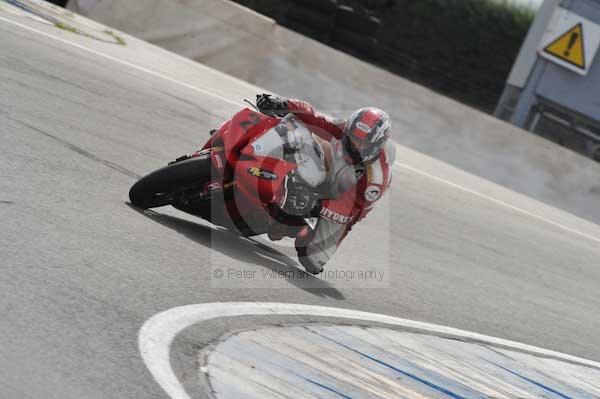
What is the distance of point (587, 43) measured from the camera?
20.6 m

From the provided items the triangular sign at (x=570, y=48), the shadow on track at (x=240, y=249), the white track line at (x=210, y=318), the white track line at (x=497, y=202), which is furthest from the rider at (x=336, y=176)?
the triangular sign at (x=570, y=48)

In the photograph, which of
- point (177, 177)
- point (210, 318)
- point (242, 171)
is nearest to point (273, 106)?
point (242, 171)

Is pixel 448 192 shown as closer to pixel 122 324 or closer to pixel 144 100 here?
pixel 144 100

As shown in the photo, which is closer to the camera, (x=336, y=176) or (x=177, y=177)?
(x=177, y=177)

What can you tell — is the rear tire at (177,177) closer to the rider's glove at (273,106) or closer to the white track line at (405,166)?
the rider's glove at (273,106)

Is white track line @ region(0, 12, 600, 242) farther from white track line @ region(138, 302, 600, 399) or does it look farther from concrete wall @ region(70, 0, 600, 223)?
white track line @ region(138, 302, 600, 399)

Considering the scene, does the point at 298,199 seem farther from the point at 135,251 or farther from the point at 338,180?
the point at 135,251

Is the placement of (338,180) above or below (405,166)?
above

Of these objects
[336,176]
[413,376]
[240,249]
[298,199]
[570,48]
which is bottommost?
[240,249]

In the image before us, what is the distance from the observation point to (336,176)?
6.89 m

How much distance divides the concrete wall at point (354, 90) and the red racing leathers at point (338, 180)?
9431mm

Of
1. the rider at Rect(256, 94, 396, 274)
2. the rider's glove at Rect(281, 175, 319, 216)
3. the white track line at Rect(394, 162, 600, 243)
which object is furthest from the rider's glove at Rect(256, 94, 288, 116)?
the white track line at Rect(394, 162, 600, 243)

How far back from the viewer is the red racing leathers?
22.3 ft

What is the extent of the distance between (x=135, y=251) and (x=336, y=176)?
1.64 metres
